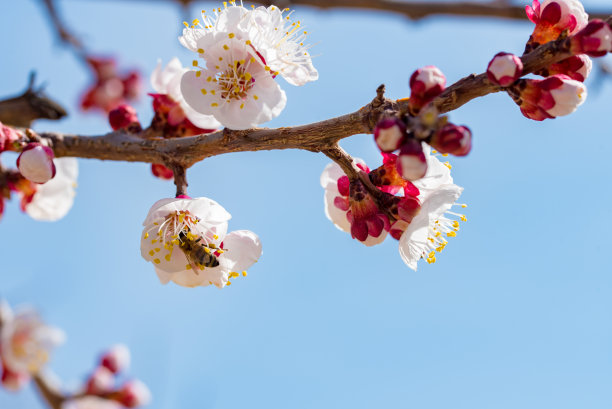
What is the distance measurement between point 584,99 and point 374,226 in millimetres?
876

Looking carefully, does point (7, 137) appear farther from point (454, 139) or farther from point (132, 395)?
point (132, 395)

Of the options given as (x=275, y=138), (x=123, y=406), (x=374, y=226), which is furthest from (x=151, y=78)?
(x=123, y=406)

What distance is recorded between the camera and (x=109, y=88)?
6.84m

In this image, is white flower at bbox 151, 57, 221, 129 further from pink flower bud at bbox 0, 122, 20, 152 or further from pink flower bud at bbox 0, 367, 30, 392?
pink flower bud at bbox 0, 367, 30, 392

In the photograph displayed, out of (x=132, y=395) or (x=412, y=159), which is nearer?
(x=412, y=159)

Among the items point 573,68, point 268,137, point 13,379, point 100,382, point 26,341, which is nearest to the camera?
point 573,68

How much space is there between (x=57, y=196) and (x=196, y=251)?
125cm

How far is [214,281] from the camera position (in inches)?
90.0

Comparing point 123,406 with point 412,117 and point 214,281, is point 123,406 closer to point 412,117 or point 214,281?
point 214,281

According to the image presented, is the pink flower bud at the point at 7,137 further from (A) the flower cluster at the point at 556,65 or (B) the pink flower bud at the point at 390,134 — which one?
(A) the flower cluster at the point at 556,65

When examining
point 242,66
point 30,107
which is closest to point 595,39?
point 242,66

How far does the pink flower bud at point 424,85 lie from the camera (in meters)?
1.65

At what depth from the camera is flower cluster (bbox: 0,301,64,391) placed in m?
3.87

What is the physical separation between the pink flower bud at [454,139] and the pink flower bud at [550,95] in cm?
39
